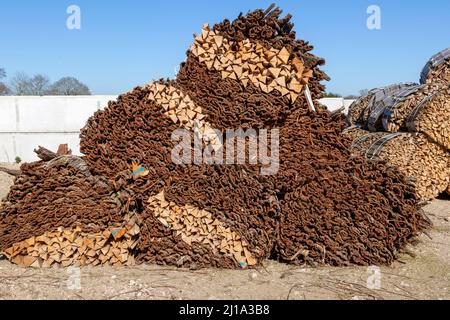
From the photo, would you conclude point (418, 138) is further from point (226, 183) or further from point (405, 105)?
point (226, 183)

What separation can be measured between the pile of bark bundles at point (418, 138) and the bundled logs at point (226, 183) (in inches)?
111

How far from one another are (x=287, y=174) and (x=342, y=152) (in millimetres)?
634

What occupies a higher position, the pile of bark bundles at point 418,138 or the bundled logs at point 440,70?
the bundled logs at point 440,70

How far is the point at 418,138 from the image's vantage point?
302 inches

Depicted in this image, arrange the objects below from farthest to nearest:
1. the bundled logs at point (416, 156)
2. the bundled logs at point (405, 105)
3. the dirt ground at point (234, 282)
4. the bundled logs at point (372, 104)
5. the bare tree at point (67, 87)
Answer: the bare tree at point (67, 87), the bundled logs at point (372, 104), the bundled logs at point (405, 105), the bundled logs at point (416, 156), the dirt ground at point (234, 282)

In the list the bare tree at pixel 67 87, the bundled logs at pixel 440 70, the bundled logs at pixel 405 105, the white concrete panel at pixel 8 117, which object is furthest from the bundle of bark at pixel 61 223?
the bare tree at pixel 67 87

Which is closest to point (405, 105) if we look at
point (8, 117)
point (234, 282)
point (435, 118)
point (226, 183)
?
point (435, 118)

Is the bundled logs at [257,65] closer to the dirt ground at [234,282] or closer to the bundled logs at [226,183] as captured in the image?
the bundled logs at [226,183]

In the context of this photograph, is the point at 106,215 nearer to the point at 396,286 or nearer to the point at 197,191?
the point at 197,191

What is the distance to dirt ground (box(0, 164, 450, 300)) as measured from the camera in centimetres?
386

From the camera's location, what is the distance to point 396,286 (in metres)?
4.08

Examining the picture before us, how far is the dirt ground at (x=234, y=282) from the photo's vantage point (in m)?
3.86

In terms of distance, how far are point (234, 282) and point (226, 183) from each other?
0.97m

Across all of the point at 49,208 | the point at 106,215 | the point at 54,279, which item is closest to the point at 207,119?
the point at 106,215
